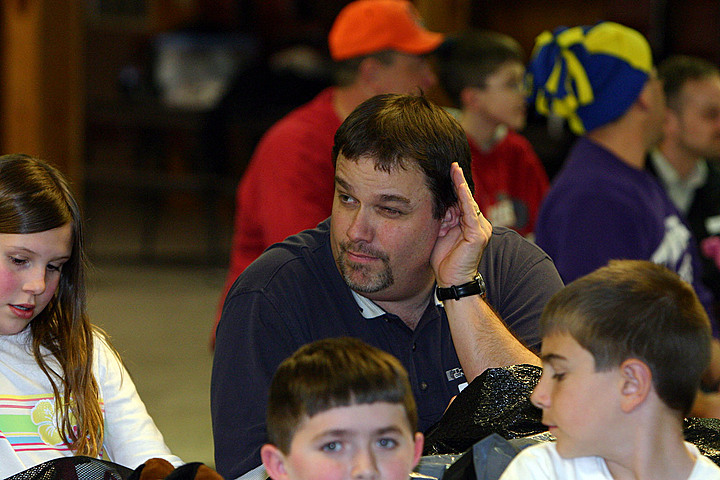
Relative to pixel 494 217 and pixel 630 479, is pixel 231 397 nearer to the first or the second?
pixel 630 479

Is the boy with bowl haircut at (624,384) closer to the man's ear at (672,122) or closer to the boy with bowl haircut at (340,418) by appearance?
the boy with bowl haircut at (340,418)

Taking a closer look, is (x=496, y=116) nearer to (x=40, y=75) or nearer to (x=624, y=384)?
(x=624, y=384)

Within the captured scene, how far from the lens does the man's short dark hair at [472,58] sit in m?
3.95

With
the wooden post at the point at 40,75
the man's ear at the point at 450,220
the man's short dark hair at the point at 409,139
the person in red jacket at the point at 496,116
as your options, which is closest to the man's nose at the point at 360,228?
the man's short dark hair at the point at 409,139

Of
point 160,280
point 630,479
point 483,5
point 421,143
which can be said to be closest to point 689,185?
point 421,143

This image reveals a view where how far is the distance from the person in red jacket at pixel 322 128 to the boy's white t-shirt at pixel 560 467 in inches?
65.0

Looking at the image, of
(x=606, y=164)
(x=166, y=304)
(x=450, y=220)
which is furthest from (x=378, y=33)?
(x=166, y=304)

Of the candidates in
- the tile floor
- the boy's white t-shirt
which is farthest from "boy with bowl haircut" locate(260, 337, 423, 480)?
the tile floor

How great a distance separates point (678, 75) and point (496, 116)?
2.45 ft

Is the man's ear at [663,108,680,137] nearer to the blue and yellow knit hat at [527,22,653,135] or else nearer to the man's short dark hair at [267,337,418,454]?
the blue and yellow knit hat at [527,22,653,135]

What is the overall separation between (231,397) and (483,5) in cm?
557

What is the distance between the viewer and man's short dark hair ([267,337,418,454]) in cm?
135

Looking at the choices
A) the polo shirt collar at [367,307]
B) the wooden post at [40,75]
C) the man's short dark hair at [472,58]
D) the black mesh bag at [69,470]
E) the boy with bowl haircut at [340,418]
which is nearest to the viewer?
the boy with bowl haircut at [340,418]

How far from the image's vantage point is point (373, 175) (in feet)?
6.30
